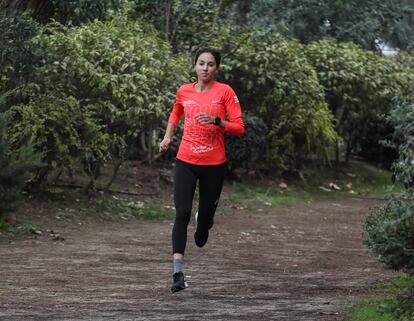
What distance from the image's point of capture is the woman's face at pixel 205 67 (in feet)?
29.7

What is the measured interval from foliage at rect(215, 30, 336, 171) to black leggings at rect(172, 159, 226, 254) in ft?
36.0

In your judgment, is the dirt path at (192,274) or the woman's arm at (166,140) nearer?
the dirt path at (192,274)

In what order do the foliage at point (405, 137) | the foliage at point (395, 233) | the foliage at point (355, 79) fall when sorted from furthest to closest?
1. the foliage at point (355, 79)
2. the foliage at point (405, 137)
3. the foliage at point (395, 233)

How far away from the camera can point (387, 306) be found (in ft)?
23.0

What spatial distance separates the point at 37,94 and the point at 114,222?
204cm

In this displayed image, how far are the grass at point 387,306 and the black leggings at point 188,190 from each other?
1495mm

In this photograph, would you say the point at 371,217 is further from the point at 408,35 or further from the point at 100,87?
the point at 408,35

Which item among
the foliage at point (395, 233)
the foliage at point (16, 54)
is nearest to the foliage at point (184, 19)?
the foliage at point (16, 54)

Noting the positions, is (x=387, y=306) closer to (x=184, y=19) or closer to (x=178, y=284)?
(x=178, y=284)

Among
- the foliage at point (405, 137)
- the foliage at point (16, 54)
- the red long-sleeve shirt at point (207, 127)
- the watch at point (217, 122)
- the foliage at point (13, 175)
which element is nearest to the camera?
the foliage at point (405, 137)

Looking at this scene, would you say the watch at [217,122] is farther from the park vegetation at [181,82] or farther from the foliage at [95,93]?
the foliage at [95,93]

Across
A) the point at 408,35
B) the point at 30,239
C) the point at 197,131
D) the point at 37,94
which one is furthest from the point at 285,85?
the point at 408,35

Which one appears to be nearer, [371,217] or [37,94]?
[371,217]

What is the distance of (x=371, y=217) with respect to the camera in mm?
7805
